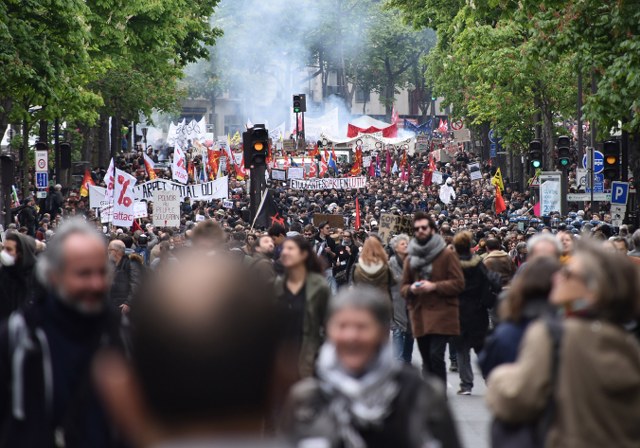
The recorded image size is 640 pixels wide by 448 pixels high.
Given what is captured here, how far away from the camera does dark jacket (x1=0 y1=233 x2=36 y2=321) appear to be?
10500 millimetres

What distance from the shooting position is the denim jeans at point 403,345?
1399 cm

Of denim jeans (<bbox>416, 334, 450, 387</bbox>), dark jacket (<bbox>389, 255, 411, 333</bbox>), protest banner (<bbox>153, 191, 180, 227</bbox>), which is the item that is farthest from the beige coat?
protest banner (<bbox>153, 191, 180, 227</bbox>)

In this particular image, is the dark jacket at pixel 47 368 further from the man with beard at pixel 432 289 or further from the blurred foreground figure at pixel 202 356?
the man with beard at pixel 432 289

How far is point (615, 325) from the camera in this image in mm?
4660

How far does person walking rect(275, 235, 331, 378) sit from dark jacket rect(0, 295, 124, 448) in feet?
14.6

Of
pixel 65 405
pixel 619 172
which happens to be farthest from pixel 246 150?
pixel 65 405

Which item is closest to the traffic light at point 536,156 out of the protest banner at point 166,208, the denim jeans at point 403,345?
the protest banner at point 166,208

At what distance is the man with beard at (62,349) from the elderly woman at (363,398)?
0.64m

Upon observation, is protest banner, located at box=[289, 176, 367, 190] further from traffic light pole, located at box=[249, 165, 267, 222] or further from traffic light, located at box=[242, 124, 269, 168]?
traffic light, located at box=[242, 124, 269, 168]

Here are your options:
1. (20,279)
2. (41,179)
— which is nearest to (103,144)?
(41,179)

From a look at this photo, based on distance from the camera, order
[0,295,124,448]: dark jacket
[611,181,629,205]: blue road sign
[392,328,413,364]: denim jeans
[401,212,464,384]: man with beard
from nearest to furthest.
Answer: [0,295,124,448]: dark jacket → [401,212,464,384]: man with beard → [392,328,413,364]: denim jeans → [611,181,629,205]: blue road sign

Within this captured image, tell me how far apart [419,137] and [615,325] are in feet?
236

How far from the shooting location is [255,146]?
21.0 m

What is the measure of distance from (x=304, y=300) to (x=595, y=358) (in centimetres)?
471
